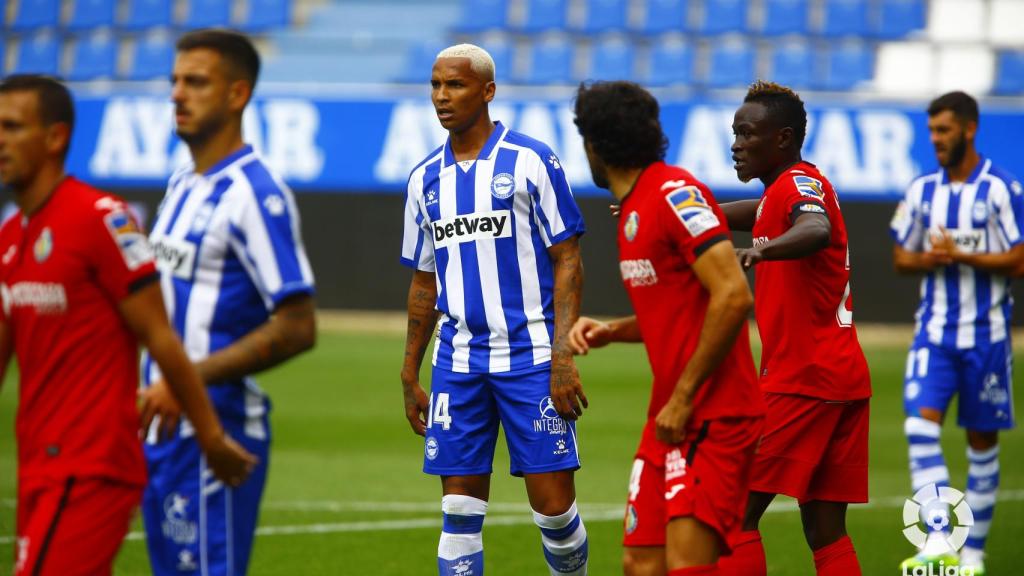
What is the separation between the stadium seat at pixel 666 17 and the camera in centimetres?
2377

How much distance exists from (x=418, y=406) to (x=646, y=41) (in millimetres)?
18421

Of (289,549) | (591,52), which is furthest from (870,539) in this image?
(591,52)

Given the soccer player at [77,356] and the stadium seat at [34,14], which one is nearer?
the soccer player at [77,356]

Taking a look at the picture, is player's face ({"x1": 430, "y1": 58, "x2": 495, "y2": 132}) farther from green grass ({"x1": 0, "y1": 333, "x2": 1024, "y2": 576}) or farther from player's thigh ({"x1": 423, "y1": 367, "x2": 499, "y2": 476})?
green grass ({"x1": 0, "y1": 333, "x2": 1024, "y2": 576})

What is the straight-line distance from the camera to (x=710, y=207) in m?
4.60

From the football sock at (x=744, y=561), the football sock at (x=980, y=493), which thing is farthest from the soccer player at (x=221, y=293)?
the football sock at (x=980, y=493)

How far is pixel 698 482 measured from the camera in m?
4.57

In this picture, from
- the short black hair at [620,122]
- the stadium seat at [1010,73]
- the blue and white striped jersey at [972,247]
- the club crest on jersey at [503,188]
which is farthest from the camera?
the stadium seat at [1010,73]

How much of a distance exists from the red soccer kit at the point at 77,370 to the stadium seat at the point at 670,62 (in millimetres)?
19552

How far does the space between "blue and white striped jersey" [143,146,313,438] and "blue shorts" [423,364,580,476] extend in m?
1.61

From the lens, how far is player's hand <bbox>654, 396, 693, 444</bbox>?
14.9 ft

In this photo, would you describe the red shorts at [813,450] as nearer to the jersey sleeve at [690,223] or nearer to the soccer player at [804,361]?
the soccer player at [804,361]

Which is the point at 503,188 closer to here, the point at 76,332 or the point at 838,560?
the point at 838,560

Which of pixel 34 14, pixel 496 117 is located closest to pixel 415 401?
pixel 496 117
